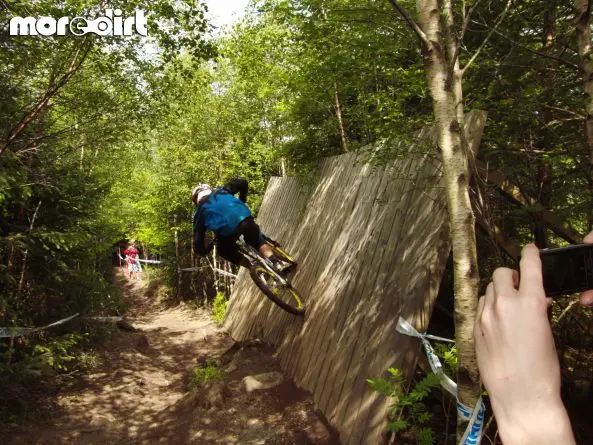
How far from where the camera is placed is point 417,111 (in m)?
7.82

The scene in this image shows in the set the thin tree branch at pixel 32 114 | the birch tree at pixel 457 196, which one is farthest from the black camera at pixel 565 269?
the thin tree branch at pixel 32 114

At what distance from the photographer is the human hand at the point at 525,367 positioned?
2.27 feet

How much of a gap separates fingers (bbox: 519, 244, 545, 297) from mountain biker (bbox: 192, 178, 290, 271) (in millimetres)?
5307

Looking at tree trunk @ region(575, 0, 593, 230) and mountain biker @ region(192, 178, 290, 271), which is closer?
tree trunk @ region(575, 0, 593, 230)

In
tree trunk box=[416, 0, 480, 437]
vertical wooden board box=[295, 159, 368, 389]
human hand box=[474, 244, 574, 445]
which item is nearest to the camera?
human hand box=[474, 244, 574, 445]

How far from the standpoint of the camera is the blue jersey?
233 inches

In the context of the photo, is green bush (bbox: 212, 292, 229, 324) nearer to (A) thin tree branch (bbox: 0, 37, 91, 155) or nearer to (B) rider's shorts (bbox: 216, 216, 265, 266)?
(B) rider's shorts (bbox: 216, 216, 265, 266)

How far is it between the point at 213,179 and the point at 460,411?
13.7 metres

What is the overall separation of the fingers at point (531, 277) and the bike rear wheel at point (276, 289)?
517 centimetres

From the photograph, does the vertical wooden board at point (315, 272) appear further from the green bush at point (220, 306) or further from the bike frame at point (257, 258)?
the green bush at point (220, 306)

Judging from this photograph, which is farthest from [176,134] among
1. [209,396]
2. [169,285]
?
[209,396]

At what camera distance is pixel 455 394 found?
3.00 m

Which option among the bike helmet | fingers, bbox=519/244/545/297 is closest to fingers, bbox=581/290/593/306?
fingers, bbox=519/244/545/297

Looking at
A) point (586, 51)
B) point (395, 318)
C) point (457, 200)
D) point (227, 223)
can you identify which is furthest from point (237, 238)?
point (586, 51)
